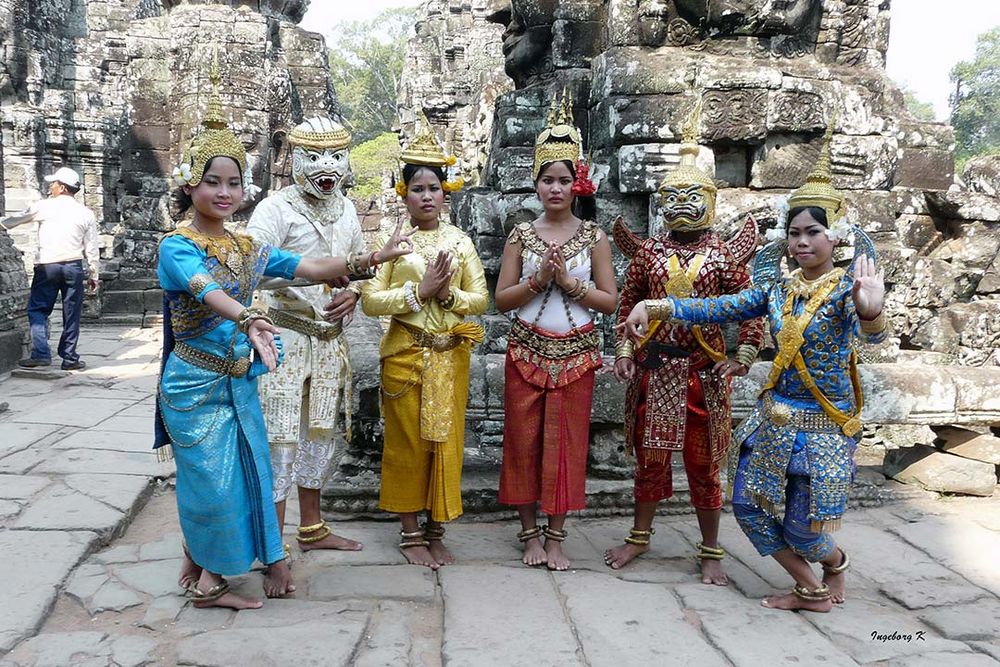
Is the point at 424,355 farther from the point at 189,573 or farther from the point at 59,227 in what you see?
the point at 59,227

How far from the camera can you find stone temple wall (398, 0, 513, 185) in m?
20.8

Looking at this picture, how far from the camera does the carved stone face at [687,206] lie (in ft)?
10.4

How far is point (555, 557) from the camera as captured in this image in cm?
331

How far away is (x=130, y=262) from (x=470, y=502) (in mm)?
9056

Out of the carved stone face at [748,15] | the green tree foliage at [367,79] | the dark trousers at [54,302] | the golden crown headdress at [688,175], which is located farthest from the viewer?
the green tree foliage at [367,79]

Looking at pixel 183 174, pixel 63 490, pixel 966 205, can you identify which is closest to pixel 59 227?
pixel 63 490

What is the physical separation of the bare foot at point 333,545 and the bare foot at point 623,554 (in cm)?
105

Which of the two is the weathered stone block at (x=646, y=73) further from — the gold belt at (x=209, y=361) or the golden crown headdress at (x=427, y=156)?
the gold belt at (x=209, y=361)

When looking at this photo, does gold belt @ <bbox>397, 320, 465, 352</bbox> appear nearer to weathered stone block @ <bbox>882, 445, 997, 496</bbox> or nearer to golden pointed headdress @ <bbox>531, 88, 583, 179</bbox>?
golden pointed headdress @ <bbox>531, 88, 583, 179</bbox>

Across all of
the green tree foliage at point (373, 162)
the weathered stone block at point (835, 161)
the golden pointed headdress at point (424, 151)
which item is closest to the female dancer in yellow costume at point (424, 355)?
the golden pointed headdress at point (424, 151)

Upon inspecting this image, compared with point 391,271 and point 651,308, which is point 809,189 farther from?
point 391,271

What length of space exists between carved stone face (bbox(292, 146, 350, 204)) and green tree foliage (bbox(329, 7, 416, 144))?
4806 cm

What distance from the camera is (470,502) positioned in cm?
382

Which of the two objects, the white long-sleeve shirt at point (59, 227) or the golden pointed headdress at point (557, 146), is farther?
the white long-sleeve shirt at point (59, 227)
